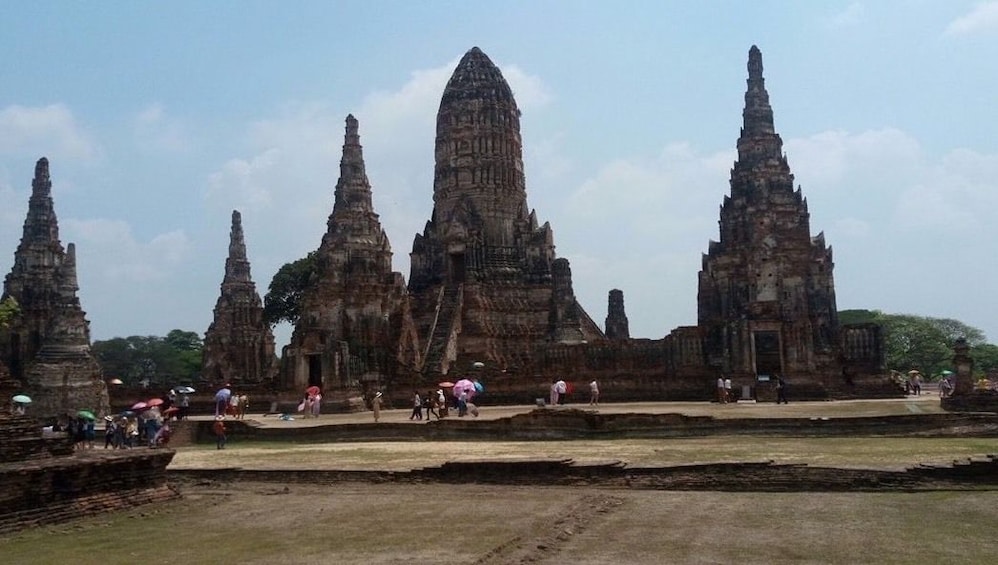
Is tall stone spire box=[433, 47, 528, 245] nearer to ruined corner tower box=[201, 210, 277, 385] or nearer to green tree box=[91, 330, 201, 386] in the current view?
ruined corner tower box=[201, 210, 277, 385]

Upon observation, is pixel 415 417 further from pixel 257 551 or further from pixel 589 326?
pixel 589 326

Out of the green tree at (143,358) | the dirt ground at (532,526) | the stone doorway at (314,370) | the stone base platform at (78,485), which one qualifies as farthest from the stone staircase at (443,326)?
the green tree at (143,358)

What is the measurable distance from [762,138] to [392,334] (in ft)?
60.4

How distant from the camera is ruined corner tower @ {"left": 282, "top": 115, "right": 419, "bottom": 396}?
38.8 m

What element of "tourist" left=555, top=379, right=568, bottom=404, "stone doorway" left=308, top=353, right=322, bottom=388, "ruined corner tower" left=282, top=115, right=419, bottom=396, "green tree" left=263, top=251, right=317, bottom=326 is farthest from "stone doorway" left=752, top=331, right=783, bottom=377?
"green tree" left=263, top=251, right=317, bottom=326

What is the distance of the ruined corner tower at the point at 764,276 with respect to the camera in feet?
112

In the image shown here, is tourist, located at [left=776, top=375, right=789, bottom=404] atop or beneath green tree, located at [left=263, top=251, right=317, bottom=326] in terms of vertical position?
beneath

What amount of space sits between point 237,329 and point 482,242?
51.3 feet

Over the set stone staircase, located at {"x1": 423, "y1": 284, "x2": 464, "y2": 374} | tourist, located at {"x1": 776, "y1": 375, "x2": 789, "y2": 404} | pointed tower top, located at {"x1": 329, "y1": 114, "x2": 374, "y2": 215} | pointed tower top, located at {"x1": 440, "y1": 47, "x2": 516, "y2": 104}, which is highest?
pointed tower top, located at {"x1": 440, "y1": 47, "x2": 516, "y2": 104}

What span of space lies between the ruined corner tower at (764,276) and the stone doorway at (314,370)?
15.9 metres

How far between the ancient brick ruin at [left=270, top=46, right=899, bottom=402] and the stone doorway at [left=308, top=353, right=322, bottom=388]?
6 centimetres

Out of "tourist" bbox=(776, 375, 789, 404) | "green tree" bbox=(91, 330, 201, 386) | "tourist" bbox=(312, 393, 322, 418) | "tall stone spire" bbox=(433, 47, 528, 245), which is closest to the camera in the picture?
"tourist" bbox=(776, 375, 789, 404)

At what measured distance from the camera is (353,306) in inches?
1594

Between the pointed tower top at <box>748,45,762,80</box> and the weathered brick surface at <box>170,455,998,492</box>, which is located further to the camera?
the pointed tower top at <box>748,45,762,80</box>
